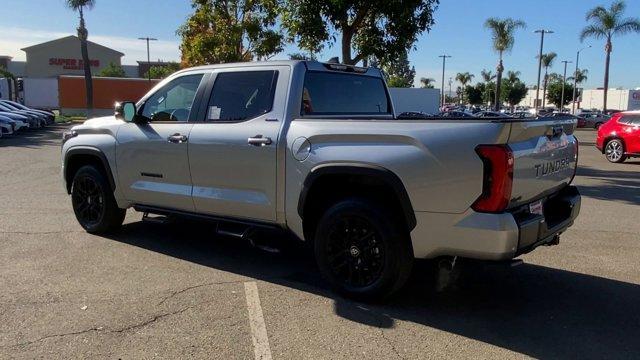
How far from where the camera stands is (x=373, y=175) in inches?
167

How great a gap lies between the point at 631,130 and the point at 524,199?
46.9 feet

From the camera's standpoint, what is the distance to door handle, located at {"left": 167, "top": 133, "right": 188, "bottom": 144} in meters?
5.50

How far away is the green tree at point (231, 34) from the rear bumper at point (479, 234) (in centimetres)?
1520

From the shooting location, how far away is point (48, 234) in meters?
6.77

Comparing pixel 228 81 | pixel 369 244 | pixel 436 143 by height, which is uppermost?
pixel 228 81

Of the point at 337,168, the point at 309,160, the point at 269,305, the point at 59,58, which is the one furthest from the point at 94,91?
the point at 337,168

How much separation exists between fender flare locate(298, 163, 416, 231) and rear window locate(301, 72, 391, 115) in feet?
2.41

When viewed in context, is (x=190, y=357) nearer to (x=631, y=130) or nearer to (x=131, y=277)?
(x=131, y=277)

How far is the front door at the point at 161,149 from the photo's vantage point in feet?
18.4

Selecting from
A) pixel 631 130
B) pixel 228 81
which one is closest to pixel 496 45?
pixel 631 130

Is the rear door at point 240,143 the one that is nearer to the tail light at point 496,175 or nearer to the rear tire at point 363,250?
the rear tire at point 363,250

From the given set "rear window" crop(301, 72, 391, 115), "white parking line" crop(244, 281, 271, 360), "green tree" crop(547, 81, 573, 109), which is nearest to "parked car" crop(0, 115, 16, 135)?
"rear window" crop(301, 72, 391, 115)

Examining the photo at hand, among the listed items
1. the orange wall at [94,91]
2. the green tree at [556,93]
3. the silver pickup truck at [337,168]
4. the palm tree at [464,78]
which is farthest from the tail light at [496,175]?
the palm tree at [464,78]

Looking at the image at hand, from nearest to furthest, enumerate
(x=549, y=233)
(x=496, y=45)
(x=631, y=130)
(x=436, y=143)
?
(x=436, y=143) < (x=549, y=233) < (x=631, y=130) < (x=496, y=45)
